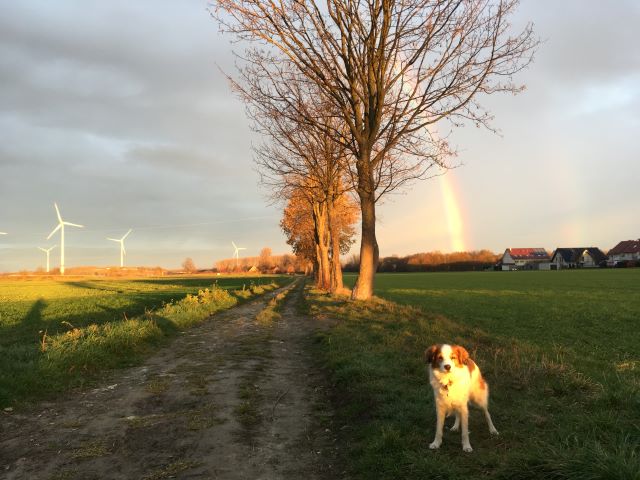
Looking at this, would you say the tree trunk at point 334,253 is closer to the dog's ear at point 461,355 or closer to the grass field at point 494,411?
the grass field at point 494,411

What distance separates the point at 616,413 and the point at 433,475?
8.52ft

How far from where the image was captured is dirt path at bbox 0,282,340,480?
16.5 ft

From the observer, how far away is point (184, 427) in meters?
6.26

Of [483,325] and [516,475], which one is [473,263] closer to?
[483,325]

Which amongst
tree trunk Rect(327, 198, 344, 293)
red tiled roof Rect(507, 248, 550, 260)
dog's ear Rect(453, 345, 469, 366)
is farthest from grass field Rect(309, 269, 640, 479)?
red tiled roof Rect(507, 248, 550, 260)

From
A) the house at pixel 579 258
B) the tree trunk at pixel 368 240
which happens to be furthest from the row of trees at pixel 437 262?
the tree trunk at pixel 368 240

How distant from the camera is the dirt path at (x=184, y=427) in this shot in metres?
5.04

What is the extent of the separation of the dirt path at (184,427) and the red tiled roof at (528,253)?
193 m

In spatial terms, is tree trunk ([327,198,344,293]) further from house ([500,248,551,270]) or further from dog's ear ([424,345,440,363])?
house ([500,248,551,270])

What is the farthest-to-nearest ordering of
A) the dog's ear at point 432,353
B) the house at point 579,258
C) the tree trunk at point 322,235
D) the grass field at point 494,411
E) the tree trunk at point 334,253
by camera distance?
the house at point 579,258 → the tree trunk at point 322,235 → the tree trunk at point 334,253 → the dog's ear at point 432,353 → the grass field at point 494,411

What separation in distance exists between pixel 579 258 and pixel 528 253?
28.9 meters

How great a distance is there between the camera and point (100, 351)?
1022 cm

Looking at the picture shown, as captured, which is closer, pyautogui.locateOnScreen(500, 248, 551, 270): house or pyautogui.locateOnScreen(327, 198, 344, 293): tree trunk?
pyautogui.locateOnScreen(327, 198, 344, 293): tree trunk

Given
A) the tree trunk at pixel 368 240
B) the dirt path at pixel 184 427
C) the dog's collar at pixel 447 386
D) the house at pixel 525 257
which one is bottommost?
the dirt path at pixel 184 427
